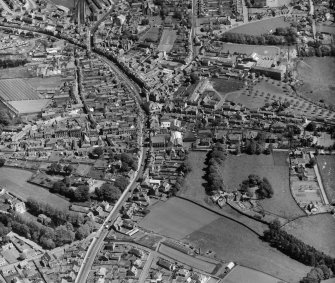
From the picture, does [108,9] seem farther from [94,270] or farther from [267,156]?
[94,270]

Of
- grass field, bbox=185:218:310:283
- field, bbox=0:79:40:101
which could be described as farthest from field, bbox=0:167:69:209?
field, bbox=0:79:40:101

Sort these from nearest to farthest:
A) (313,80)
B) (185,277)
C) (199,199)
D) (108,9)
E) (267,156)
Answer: (185,277), (199,199), (267,156), (313,80), (108,9)

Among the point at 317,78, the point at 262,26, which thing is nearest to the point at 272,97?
the point at 317,78

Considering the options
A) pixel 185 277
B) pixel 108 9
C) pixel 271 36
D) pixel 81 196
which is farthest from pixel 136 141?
pixel 108 9

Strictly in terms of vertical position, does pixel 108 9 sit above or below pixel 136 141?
above

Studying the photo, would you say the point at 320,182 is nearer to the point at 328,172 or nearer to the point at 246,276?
the point at 328,172

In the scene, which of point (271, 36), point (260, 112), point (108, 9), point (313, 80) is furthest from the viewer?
point (108, 9)
